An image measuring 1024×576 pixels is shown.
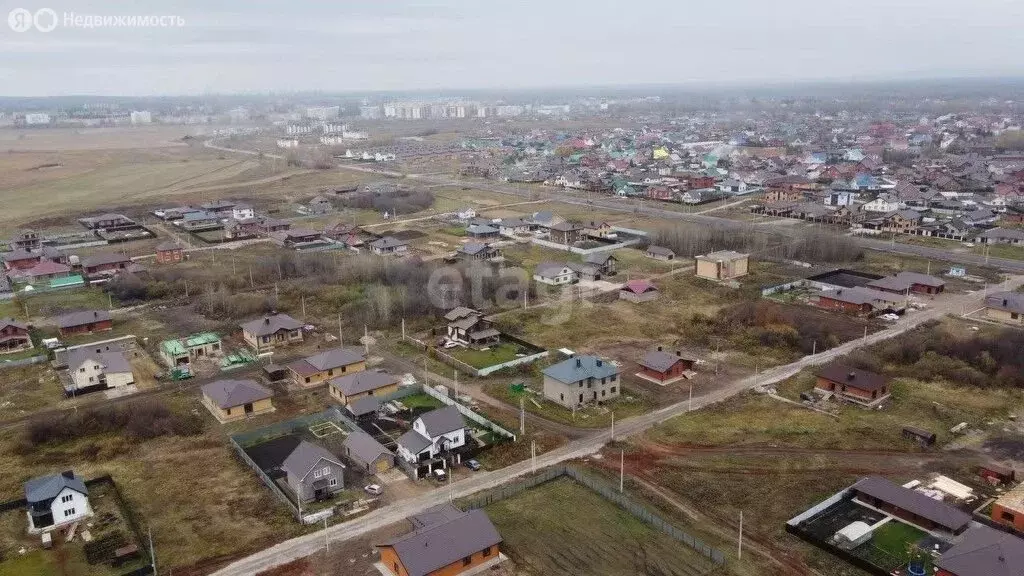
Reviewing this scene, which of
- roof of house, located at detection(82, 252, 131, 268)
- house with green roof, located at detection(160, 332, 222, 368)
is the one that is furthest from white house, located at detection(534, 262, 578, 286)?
roof of house, located at detection(82, 252, 131, 268)

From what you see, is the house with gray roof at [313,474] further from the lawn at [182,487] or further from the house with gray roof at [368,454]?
the house with gray roof at [368,454]

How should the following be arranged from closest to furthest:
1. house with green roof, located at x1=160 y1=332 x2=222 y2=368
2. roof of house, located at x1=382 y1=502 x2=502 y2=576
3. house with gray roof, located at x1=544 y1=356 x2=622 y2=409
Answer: roof of house, located at x1=382 y1=502 x2=502 y2=576, house with gray roof, located at x1=544 y1=356 x2=622 y2=409, house with green roof, located at x1=160 y1=332 x2=222 y2=368

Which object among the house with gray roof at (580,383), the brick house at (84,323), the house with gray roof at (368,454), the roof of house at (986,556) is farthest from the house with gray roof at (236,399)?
Result: the roof of house at (986,556)

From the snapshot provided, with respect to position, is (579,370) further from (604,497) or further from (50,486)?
(50,486)

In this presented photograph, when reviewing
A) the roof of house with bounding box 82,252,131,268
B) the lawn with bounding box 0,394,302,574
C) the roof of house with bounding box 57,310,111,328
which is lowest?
Answer: the lawn with bounding box 0,394,302,574

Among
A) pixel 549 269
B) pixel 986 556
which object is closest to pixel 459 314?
pixel 549 269

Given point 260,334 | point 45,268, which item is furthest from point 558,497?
point 45,268

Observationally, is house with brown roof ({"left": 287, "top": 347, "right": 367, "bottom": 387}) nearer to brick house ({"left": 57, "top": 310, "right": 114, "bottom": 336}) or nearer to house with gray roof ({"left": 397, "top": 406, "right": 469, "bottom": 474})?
house with gray roof ({"left": 397, "top": 406, "right": 469, "bottom": 474})

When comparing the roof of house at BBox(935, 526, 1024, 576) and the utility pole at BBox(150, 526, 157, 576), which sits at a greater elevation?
the roof of house at BBox(935, 526, 1024, 576)
